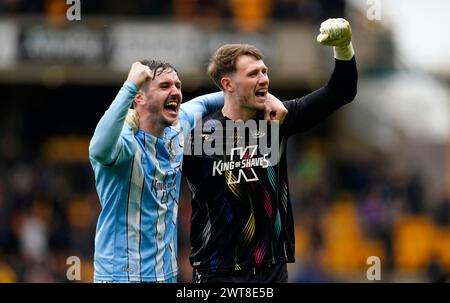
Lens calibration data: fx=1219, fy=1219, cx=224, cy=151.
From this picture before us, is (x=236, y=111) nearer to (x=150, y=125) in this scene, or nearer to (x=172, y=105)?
(x=172, y=105)

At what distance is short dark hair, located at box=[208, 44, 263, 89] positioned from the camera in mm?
8336

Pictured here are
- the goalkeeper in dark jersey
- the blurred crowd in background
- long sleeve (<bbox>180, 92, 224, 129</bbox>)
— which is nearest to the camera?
the goalkeeper in dark jersey

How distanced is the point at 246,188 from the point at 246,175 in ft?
0.29

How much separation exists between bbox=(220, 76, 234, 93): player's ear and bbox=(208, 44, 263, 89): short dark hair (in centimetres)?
3

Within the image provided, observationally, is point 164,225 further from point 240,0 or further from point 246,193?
point 240,0

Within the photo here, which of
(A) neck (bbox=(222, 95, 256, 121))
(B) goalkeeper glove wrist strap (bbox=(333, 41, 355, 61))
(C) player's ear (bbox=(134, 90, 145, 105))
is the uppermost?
(B) goalkeeper glove wrist strap (bbox=(333, 41, 355, 61))

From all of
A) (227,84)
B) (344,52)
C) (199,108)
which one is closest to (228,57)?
(227,84)

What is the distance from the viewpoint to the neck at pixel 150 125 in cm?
831

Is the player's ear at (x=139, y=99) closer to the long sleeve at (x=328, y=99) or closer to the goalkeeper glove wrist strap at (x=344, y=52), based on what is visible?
the long sleeve at (x=328, y=99)

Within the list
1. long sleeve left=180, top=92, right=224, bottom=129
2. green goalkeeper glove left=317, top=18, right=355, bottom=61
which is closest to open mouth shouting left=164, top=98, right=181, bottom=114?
long sleeve left=180, top=92, right=224, bottom=129

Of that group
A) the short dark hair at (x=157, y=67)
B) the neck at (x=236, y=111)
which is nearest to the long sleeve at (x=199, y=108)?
the neck at (x=236, y=111)

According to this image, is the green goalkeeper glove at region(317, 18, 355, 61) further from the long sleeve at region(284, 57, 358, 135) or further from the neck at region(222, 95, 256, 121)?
the neck at region(222, 95, 256, 121)

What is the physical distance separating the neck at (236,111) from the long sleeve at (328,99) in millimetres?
257

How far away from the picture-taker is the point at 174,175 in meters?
8.38
